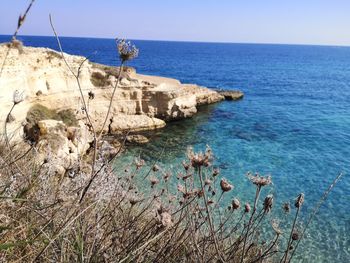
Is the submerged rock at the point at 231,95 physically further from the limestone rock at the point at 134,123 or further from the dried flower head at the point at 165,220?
the dried flower head at the point at 165,220

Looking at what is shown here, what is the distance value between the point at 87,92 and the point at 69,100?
7.11 feet

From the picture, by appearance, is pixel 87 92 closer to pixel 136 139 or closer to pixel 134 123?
pixel 134 123

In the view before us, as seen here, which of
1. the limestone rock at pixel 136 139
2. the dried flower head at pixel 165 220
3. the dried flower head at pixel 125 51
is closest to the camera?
the dried flower head at pixel 165 220

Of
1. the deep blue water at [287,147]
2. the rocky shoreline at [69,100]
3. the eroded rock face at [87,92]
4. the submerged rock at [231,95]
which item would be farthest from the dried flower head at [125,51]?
the submerged rock at [231,95]

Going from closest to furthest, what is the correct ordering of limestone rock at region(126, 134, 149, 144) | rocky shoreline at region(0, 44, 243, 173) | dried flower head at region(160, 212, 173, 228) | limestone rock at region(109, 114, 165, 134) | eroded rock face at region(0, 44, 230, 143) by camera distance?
dried flower head at region(160, 212, 173, 228) → rocky shoreline at region(0, 44, 243, 173) → eroded rock face at region(0, 44, 230, 143) → limestone rock at region(126, 134, 149, 144) → limestone rock at region(109, 114, 165, 134)

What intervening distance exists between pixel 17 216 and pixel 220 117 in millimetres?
30437

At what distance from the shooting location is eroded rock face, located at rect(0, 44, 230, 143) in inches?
736

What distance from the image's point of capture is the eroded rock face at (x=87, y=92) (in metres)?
18.7

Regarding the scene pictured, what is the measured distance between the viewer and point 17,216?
343cm

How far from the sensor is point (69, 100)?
2423 cm

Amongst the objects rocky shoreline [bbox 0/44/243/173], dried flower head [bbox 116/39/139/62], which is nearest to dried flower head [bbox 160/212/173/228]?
dried flower head [bbox 116/39/139/62]

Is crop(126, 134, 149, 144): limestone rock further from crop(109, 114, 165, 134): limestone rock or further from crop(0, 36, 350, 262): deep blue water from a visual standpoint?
crop(109, 114, 165, 134): limestone rock

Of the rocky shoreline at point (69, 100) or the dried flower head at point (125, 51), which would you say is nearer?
the dried flower head at point (125, 51)

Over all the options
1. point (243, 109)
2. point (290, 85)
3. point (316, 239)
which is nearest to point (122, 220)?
point (316, 239)
